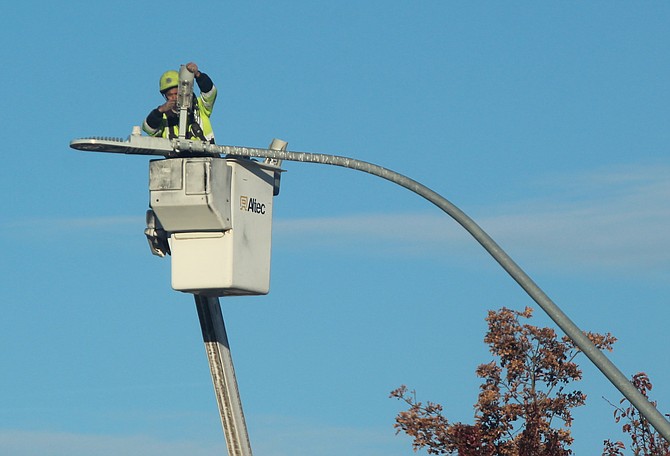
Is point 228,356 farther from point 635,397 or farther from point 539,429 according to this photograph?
point 539,429

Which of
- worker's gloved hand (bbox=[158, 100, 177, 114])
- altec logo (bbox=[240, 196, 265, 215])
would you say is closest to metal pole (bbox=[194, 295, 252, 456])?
altec logo (bbox=[240, 196, 265, 215])

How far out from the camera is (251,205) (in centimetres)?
2009

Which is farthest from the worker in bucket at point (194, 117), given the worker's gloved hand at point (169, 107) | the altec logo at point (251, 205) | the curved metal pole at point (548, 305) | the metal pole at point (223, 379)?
the curved metal pole at point (548, 305)

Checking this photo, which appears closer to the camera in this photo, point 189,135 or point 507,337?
point 189,135

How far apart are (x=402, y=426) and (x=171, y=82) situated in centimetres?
986

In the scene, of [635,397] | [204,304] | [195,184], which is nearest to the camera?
[635,397]

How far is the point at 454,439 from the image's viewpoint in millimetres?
27547

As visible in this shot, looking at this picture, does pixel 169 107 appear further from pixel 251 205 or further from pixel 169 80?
pixel 251 205

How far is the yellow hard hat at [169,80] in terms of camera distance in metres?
20.8

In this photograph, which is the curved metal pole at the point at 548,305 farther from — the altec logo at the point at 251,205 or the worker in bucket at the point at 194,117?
the worker in bucket at the point at 194,117

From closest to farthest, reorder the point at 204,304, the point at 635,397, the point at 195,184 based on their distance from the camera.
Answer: the point at 635,397
the point at 195,184
the point at 204,304

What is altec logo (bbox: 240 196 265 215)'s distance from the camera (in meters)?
19.9

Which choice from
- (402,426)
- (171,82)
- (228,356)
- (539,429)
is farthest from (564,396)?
(171,82)

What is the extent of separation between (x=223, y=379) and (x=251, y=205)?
2553 millimetres
